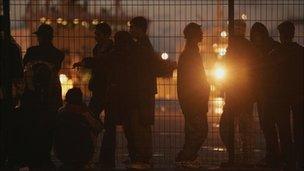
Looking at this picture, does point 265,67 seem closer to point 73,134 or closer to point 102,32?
point 102,32

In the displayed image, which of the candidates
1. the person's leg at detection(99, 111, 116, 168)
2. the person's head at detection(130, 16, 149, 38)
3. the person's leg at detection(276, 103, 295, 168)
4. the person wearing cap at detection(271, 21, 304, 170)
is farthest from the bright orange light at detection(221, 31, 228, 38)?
the person's leg at detection(99, 111, 116, 168)

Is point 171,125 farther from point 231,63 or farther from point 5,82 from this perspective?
point 5,82

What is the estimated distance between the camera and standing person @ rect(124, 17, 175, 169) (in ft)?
38.3

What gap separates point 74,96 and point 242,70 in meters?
2.33

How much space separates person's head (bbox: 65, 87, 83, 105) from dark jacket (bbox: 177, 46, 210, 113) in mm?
1364

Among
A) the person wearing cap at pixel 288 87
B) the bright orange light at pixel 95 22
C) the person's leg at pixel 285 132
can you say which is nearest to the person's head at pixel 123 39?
the bright orange light at pixel 95 22

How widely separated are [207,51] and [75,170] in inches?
95.0

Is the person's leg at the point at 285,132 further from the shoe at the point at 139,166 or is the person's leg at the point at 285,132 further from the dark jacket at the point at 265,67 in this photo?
the shoe at the point at 139,166

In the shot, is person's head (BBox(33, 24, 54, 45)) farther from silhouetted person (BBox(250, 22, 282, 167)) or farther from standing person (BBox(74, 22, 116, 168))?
silhouetted person (BBox(250, 22, 282, 167))

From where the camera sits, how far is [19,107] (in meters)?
11.3

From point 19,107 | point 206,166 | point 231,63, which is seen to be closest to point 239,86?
point 231,63

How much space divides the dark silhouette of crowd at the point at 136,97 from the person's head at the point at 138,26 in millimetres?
13

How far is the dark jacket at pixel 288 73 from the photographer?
1171 cm

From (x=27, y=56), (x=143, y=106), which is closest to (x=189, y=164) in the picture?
(x=143, y=106)
